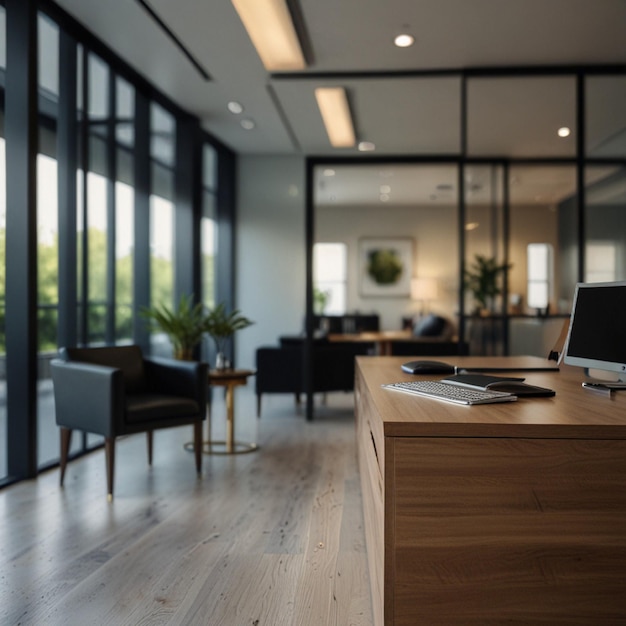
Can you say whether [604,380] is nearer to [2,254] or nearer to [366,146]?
[2,254]

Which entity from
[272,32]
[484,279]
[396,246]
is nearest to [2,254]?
[272,32]

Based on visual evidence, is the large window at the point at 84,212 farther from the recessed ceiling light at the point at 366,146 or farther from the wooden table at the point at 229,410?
the recessed ceiling light at the point at 366,146

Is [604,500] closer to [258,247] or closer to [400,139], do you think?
[400,139]

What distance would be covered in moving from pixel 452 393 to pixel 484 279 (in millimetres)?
3055

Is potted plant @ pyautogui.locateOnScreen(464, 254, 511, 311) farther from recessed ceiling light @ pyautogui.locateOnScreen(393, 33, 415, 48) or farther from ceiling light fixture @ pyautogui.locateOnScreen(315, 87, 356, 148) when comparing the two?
ceiling light fixture @ pyautogui.locateOnScreen(315, 87, 356, 148)

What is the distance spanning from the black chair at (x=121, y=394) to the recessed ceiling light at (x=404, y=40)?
2.35 m

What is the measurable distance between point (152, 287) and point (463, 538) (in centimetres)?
447

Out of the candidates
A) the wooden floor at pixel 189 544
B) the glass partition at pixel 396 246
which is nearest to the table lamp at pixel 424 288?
the glass partition at pixel 396 246

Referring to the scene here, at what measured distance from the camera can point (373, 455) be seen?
199 centimetres

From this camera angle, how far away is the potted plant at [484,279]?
4.75 meters

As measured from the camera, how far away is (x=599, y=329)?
2.19 metres

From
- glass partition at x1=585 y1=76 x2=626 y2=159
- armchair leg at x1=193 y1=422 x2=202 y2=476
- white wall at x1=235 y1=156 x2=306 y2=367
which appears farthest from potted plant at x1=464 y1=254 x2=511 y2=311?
white wall at x1=235 y1=156 x2=306 y2=367

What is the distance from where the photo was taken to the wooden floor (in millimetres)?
2143

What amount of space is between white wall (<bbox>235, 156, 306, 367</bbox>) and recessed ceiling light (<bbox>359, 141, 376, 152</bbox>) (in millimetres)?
907
